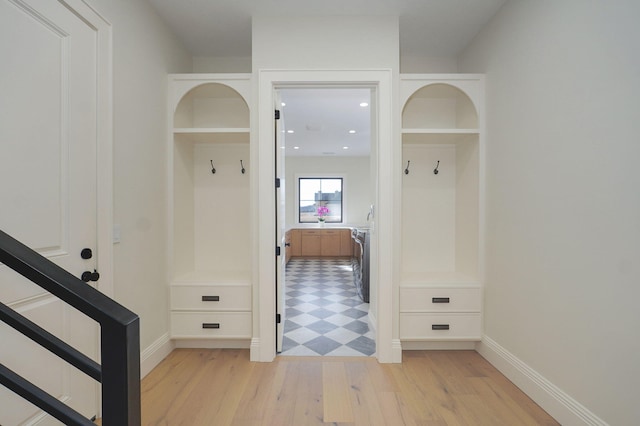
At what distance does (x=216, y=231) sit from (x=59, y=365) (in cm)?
171

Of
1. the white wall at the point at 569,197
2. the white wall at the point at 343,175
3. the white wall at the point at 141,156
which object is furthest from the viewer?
the white wall at the point at 343,175

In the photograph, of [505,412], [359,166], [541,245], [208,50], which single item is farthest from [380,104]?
[359,166]

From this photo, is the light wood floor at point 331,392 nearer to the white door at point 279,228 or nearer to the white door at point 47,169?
the white door at point 279,228

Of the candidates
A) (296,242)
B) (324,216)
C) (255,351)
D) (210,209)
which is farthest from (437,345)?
(324,216)

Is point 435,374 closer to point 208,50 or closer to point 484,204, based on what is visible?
point 484,204

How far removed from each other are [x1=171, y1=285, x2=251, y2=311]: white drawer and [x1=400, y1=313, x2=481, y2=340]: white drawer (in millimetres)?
1334

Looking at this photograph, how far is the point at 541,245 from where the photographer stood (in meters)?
2.03

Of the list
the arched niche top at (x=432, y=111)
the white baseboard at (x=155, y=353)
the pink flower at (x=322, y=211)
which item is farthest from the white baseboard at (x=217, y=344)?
the pink flower at (x=322, y=211)

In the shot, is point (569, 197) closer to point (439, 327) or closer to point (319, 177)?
point (439, 327)

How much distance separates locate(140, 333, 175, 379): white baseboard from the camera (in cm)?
232

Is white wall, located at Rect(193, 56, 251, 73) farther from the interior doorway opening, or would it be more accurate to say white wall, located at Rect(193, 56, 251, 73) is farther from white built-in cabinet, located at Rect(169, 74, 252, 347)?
the interior doorway opening

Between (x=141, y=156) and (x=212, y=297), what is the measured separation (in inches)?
48.7

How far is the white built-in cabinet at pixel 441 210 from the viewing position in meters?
2.66

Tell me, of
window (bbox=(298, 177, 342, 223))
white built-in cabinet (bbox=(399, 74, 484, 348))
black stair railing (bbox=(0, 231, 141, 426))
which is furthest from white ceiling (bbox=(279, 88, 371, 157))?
black stair railing (bbox=(0, 231, 141, 426))
